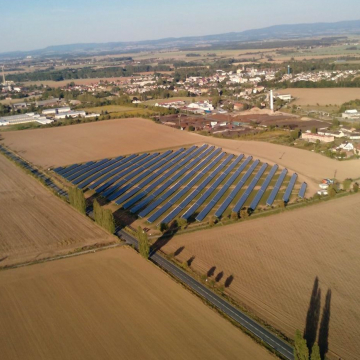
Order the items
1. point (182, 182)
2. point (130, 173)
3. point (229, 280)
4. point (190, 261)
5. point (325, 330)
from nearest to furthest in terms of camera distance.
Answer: point (325, 330)
point (229, 280)
point (190, 261)
point (182, 182)
point (130, 173)

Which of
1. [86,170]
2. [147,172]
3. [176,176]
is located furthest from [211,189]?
[86,170]

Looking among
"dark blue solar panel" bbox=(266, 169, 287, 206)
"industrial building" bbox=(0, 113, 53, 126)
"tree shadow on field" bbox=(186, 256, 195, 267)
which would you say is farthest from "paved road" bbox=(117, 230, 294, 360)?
"industrial building" bbox=(0, 113, 53, 126)

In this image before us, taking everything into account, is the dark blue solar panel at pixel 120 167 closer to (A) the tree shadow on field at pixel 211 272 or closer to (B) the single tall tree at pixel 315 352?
(A) the tree shadow on field at pixel 211 272

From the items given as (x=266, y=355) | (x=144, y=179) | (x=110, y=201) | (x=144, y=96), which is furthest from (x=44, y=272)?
(x=144, y=96)

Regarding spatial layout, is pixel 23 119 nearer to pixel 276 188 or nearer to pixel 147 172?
pixel 147 172

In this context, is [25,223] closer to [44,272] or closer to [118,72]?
[44,272]

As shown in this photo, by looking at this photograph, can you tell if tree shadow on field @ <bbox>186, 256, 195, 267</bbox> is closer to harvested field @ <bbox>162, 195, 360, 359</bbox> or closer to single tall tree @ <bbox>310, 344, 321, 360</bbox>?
harvested field @ <bbox>162, 195, 360, 359</bbox>
